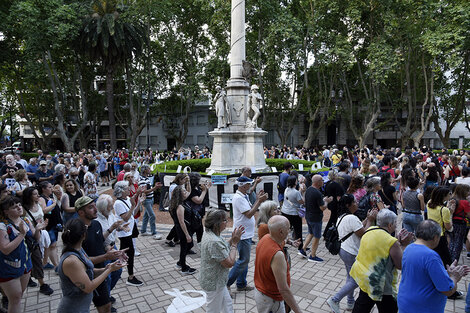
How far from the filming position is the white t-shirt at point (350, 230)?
4.12m

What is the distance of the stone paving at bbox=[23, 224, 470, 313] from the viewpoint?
4.51 m

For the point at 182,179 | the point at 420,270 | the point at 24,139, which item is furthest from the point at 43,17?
the point at 24,139

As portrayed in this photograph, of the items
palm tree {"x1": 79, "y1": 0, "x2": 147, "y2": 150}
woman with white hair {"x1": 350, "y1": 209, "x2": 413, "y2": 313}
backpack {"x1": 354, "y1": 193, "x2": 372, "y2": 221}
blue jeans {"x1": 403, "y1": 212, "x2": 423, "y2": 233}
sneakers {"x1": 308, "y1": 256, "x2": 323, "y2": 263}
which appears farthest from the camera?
palm tree {"x1": 79, "y1": 0, "x2": 147, "y2": 150}

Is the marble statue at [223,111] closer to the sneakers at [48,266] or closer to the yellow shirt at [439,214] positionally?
the sneakers at [48,266]

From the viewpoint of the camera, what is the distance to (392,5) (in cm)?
2155

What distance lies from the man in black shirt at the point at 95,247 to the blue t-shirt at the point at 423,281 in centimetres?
302

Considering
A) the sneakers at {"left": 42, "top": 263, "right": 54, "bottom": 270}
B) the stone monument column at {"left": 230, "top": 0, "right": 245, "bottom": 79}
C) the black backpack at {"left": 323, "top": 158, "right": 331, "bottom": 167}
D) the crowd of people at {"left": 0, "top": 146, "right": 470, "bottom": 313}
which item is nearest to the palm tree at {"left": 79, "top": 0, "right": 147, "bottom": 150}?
the stone monument column at {"left": 230, "top": 0, "right": 245, "bottom": 79}

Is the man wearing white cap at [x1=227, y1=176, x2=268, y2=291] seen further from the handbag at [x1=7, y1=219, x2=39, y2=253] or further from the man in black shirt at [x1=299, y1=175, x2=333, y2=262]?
the handbag at [x1=7, y1=219, x2=39, y2=253]

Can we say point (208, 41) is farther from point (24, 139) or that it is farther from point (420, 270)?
point (24, 139)

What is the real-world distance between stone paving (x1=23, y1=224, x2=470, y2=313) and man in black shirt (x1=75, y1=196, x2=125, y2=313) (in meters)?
1.08

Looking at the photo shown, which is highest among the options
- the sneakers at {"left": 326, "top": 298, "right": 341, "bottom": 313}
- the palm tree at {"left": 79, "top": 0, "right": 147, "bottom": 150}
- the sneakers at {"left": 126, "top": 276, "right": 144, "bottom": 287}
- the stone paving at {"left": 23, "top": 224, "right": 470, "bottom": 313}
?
the palm tree at {"left": 79, "top": 0, "right": 147, "bottom": 150}

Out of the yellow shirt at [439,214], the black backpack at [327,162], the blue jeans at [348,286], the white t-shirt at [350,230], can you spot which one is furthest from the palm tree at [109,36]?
the yellow shirt at [439,214]

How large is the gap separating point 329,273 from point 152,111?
118 ft

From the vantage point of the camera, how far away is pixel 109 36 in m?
22.5
